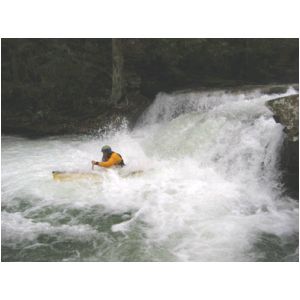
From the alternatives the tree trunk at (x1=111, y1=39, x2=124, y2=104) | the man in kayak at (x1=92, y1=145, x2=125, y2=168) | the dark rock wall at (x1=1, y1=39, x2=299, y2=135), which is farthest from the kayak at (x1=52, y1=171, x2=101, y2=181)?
the tree trunk at (x1=111, y1=39, x2=124, y2=104)

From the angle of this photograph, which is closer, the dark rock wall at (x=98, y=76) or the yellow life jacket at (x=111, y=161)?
the yellow life jacket at (x=111, y=161)

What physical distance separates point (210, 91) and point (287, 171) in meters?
4.47

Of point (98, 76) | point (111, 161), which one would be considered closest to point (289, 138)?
point (111, 161)

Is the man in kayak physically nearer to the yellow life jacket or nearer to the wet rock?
the yellow life jacket

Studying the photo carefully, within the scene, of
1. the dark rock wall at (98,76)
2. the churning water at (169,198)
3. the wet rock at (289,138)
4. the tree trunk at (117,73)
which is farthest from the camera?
the tree trunk at (117,73)

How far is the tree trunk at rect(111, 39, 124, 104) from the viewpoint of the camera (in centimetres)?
1074

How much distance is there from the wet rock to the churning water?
0.19 meters

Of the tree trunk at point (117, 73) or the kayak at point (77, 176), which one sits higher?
the tree trunk at point (117, 73)

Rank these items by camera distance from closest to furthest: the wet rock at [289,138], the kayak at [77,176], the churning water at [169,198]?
the churning water at [169,198], the wet rock at [289,138], the kayak at [77,176]

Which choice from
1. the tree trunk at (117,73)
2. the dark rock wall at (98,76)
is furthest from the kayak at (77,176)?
the tree trunk at (117,73)

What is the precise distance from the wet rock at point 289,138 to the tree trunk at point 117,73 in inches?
229

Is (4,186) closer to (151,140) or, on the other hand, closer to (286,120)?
(151,140)

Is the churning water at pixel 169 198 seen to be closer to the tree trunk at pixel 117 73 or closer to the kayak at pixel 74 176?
the kayak at pixel 74 176

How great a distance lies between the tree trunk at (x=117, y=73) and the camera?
10.7m
